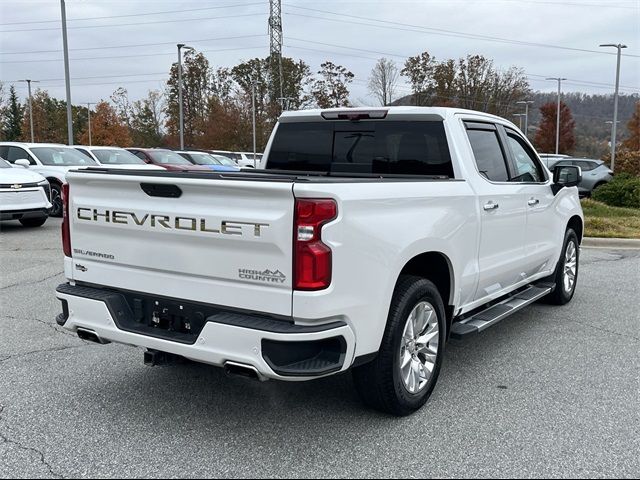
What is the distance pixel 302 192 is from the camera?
304 centimetres

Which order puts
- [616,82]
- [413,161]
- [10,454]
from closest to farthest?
[10,454] → [413,161] → [616,82]

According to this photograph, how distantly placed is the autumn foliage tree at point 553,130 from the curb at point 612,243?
68.8 metres

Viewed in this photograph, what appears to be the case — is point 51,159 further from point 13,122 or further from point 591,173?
point 13,122

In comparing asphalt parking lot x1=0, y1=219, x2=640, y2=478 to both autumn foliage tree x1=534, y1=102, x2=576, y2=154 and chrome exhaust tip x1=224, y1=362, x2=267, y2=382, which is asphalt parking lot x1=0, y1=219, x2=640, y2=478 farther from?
autumn foliage tree x1=534, y1=102, x2=576, y2=154

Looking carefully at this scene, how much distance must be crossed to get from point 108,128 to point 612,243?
6059 centimetres

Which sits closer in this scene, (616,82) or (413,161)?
(413,161)

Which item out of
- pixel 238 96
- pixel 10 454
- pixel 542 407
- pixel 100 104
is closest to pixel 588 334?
pixel 542 407

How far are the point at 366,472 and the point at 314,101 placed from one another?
59.4 metres

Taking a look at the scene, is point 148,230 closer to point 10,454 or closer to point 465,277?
point 10,454

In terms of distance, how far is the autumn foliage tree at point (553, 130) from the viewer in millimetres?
76438

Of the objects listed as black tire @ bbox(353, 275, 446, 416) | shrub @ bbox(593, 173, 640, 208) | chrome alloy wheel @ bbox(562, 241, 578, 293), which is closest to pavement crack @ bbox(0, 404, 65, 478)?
black tire @ bbox(353, 275, 446, 416)

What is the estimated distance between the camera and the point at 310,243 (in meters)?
3.08

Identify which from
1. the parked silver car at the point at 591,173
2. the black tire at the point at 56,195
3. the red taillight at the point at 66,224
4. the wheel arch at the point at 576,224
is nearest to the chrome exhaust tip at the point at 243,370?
the red taillight at the point at 66,224

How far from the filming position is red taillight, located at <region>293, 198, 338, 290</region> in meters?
3.07
